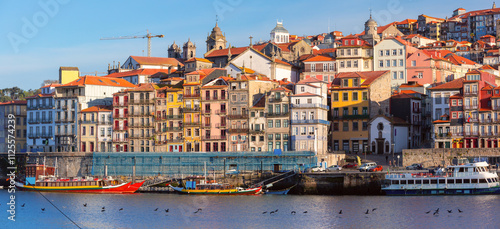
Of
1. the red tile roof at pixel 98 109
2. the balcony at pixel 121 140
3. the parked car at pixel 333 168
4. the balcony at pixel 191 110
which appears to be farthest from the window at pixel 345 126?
the red tile roof at pixel 98 109

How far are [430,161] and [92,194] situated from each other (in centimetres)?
4106

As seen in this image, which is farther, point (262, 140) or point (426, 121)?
point (426, 121)

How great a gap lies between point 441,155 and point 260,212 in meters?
29.9

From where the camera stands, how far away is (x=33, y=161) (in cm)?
11519

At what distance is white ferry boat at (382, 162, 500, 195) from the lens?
8644 centimetres

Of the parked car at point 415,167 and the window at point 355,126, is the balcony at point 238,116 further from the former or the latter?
the parked car at point 415,167

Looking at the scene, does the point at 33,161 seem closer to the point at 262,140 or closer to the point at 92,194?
the point at 92,194

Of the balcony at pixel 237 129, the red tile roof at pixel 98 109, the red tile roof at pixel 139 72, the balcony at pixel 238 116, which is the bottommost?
the balcony at pixel 237 129

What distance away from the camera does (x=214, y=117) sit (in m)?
112

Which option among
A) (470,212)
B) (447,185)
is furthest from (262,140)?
(470,212)

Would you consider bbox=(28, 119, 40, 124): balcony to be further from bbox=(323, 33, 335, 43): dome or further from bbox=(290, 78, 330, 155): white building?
bbox=(323, 33, 335, 43): dome

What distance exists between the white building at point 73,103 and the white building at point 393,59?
137ft

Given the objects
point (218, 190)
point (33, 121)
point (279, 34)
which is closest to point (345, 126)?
point (218, 190)

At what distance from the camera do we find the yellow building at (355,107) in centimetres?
11025
